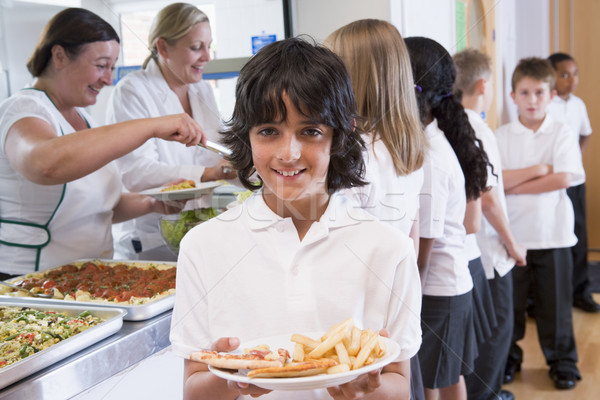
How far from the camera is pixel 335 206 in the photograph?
3.37 ft

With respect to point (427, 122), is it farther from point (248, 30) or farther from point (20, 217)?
point (248, 30)

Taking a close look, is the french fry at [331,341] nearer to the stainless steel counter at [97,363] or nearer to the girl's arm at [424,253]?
the stainless steel counter at [97,363]

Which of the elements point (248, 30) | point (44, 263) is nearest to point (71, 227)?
point (44, 263)

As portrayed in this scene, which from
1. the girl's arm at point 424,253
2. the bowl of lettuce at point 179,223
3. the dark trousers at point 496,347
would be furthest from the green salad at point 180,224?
the dark trousers at point 496,347

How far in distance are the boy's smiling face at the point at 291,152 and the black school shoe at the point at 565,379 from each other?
7.42ft

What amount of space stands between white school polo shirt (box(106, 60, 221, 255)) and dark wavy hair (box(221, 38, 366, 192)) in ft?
3.91

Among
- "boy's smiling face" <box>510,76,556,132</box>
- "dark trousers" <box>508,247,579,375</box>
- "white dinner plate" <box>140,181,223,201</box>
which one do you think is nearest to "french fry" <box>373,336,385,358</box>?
"white dinner plate" <box>140,181,223,201</box>

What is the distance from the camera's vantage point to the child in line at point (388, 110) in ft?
5.14

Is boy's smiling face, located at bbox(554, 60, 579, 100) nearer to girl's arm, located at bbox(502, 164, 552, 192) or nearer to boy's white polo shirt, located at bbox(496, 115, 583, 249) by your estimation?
boy's white polo shirt, located at bbox(496, 115, 583, 249)

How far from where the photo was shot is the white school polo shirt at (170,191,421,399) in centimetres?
96

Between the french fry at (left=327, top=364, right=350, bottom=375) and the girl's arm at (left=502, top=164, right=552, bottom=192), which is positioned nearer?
the french fry at (left=327, top=364, right=350, bottom=375)

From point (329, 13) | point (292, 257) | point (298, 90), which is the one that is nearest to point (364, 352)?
point (292, 257)

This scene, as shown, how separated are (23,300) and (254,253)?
644mm

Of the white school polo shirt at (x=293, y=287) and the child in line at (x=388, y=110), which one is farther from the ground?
the child in line at (x=388, y=110)
